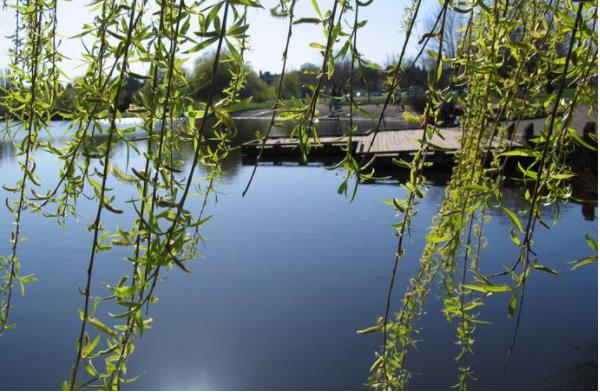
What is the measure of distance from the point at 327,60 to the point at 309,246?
5013mm

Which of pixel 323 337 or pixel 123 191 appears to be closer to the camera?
pixel 323 337

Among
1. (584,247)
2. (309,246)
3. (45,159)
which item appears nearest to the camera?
(584,247)

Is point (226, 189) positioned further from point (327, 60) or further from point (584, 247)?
point (327, 60)

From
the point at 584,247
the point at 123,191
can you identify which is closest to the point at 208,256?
the point at 123,191

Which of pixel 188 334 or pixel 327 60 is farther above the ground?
pixel 327 60

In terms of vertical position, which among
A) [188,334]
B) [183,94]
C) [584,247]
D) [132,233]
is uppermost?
[183,94]

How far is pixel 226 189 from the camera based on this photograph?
809 centimetres

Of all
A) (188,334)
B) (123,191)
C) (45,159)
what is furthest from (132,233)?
(45,159)

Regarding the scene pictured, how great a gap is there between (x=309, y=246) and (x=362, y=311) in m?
1.46

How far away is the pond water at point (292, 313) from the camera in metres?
3.55

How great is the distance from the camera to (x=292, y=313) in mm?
4234

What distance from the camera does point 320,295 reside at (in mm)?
4500

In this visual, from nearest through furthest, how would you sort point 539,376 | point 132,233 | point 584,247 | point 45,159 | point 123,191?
1. point 132,233
2. point 539,376
3. point 584,247
4. point 123,191
5. point 45,159

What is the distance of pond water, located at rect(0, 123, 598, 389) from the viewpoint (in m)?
3.55
